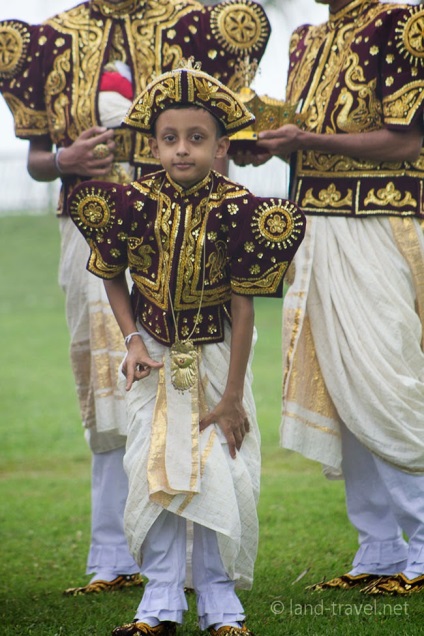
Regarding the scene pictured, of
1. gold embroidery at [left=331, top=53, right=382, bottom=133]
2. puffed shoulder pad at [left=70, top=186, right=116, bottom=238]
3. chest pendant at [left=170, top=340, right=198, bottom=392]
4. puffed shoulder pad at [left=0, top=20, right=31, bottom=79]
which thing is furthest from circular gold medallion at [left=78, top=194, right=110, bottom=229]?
puffed shoulder pad at [left=0, top=20, right=31, bottom=79]

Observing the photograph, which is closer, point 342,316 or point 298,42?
point 342,316

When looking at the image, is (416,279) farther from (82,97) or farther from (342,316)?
(82,97)

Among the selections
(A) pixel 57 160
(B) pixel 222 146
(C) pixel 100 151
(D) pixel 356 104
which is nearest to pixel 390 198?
(D) pixel 356 104

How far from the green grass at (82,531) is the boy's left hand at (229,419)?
699mm

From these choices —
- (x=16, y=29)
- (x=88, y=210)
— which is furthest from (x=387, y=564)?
(x=16, y=29)

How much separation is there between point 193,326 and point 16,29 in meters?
1.88

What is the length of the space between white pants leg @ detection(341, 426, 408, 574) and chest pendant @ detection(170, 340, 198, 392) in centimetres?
112

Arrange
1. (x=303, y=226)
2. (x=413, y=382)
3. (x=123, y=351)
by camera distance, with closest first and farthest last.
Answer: (x=303, y=226), (x=413, y=382), (x=123, y=351)

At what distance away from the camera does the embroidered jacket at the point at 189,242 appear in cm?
421

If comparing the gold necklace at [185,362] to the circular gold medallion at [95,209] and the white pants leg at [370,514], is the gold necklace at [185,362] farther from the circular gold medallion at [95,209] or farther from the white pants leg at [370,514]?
the white pants leg at [370,514]

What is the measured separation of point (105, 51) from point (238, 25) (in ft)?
1.95

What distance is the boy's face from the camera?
13.8ft

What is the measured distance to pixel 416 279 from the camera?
500cm

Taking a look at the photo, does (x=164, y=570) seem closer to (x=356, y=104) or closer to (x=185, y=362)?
(x=185, y=362)
